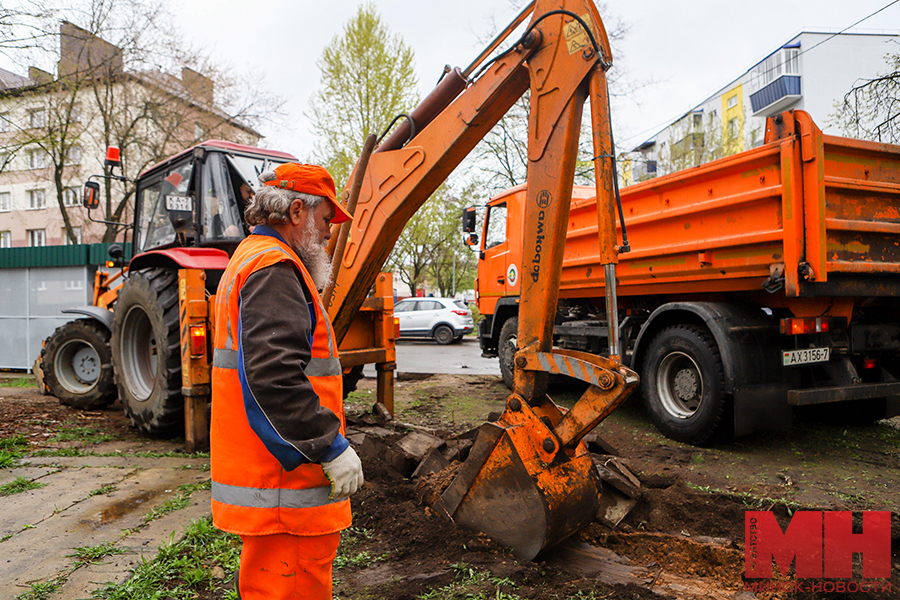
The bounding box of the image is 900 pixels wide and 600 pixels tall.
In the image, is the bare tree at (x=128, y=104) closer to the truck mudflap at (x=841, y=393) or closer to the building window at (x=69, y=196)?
the building window at (x=69, y=196)

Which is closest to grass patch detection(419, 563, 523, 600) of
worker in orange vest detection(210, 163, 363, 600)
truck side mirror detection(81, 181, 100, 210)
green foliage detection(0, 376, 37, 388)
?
worker in orange vest detection(210, 163, 363, 600)

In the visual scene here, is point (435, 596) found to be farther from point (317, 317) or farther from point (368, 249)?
point (368, 249)

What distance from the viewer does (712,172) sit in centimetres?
522

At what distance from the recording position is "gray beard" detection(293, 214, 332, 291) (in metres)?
1.97

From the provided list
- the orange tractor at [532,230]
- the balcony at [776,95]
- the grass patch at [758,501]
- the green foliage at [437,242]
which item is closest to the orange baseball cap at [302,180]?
the orange tractor at [532,230]

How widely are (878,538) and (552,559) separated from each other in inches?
72.6

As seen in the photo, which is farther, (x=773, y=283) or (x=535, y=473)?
(x=773, y=283)

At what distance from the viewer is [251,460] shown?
174cm

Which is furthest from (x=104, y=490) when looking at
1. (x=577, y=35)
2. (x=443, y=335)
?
(x=443, y=335)

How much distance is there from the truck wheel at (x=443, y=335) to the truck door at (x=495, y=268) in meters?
9.35

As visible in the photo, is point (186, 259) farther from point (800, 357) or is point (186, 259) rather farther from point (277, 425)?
point (800, 357)

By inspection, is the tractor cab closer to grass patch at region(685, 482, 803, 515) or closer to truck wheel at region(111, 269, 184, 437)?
truck wheel at region(111, 269, 184, 437)

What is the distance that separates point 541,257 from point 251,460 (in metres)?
1.88

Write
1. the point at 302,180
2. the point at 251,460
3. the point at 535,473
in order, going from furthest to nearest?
the point at 535,473, the point at 302,180, the point at 251,460
